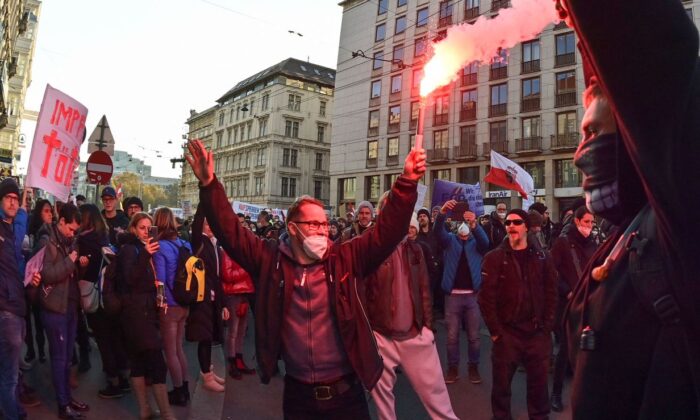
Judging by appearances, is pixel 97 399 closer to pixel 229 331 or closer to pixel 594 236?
pixel 229 331

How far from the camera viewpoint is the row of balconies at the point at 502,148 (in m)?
30.3

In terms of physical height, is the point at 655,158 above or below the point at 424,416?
above

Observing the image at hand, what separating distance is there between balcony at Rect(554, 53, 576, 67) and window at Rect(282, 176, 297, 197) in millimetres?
40651

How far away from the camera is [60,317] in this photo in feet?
16.3

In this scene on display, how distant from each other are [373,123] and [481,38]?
39.7 meters

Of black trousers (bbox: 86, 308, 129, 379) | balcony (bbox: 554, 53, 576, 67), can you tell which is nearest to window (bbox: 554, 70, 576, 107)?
balcony (bbox: 554, 53, 576, 67)

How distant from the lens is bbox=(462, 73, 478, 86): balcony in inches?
1394

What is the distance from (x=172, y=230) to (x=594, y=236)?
5.80 meters

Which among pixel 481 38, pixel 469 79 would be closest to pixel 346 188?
pixel 469 79

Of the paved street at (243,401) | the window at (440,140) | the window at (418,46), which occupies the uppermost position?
the window at (418,46)

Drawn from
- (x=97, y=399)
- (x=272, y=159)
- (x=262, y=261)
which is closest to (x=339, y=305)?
(x=262, y=261)

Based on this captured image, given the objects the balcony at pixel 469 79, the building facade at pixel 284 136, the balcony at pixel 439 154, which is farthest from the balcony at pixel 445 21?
the building facade at pixel 284 136

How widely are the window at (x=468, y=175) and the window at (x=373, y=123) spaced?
30.8 ft

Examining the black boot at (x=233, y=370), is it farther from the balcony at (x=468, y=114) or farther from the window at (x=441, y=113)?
the window at (x=441, y=113)
